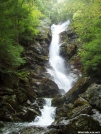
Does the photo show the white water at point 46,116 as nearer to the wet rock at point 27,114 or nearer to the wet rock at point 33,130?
the wet rock at point 27,114

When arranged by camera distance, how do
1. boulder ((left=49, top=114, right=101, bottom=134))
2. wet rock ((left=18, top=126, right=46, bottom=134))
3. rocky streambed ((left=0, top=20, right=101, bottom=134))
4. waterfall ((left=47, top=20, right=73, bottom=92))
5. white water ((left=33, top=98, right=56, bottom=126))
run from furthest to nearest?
waterfall ((left=47, top=20, right=73, bottom=92)) → white water ((left=33, top=98, right=56, bottom=126)) → wet rock ((left=18, top=126, right=46, bottom=134)) → rocky streambed ((left=0, top=20, right=101, bottom=134)) → boulder ((left=49, top=114, right=101, bottom=134))

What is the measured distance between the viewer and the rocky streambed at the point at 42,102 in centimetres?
958

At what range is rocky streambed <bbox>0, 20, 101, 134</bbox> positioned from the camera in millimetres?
9578

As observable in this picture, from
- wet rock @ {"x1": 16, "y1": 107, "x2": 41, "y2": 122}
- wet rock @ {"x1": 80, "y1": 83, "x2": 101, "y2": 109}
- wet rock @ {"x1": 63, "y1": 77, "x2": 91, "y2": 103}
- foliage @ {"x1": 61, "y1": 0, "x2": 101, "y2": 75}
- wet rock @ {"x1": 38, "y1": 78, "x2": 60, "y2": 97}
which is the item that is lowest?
wet rock @ {"x1": 16, "y1": 107, "x2": 41, "y2": 122}

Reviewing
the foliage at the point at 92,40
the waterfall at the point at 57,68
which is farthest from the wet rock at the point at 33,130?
the waterfall at the point at 57,68

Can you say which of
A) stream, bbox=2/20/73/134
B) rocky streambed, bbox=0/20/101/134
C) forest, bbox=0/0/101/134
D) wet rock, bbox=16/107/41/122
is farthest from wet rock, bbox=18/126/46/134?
wet rock, bbox=16/107/41/122

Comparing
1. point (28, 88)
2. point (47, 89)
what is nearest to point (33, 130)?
point (28, 88)

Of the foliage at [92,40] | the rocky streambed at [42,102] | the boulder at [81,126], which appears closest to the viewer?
the boulder at [81,126]

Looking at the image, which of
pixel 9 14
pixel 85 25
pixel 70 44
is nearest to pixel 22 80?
pixel 9 14

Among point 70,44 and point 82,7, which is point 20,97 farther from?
point 82,7

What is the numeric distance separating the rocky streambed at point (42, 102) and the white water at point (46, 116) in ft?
1.30

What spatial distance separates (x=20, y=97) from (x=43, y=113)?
2.40 metres

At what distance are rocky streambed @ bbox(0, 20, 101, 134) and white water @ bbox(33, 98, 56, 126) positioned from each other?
0.40m

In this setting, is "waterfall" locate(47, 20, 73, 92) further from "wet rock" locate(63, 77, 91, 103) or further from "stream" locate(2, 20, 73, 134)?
"wet rock" locate(63, 77, 91, 103)
